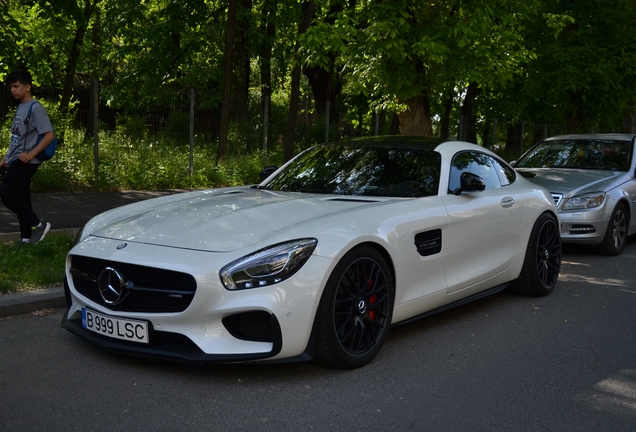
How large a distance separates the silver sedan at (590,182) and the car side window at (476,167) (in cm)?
305

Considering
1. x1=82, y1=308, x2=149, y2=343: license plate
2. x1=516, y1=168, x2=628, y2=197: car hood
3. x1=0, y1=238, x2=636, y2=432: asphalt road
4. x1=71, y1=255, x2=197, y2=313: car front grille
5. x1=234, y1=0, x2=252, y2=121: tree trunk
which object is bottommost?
x1=0, y1=238, x2=636, y2=432: asphalt road

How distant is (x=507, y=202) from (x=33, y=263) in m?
4.32

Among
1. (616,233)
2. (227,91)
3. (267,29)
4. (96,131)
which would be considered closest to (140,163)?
(96,131)

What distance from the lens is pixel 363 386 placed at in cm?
448

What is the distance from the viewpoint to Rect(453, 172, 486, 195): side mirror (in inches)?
228

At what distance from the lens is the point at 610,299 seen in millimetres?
7148

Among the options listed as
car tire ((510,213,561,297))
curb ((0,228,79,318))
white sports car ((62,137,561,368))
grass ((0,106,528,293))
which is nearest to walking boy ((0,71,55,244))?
curb ((0,228,79,318))

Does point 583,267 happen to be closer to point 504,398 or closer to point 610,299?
point 610,299

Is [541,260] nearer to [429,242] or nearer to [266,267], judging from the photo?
[429,242]

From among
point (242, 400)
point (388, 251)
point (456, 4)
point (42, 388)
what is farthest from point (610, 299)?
point (456, 4)

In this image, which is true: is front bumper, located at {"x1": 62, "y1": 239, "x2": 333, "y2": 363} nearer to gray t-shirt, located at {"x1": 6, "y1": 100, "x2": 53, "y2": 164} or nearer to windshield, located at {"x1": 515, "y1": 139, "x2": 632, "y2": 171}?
gray t-shirt, located at {"x1": 6, "y1": 100, "x2": 53, "y2": 164}

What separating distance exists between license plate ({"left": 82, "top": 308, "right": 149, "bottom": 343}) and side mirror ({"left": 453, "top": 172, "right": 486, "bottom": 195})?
2.66m

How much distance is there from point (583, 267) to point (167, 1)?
1786cm

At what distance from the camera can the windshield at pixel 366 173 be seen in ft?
19.1
